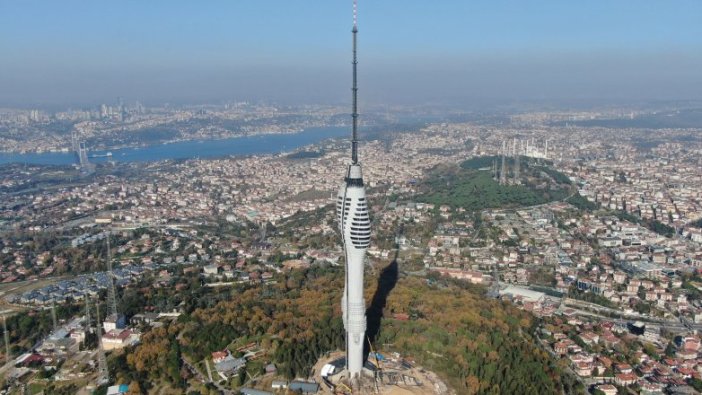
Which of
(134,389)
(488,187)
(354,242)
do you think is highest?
(354,242)

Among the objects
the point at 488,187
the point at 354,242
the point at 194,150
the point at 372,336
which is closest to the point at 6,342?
the point at 372,336

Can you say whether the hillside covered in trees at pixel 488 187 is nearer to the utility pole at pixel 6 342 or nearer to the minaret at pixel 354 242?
the minaret at pixel 354 242

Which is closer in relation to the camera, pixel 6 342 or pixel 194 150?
pixel 6 342

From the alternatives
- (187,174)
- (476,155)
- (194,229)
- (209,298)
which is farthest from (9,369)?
(476,155)

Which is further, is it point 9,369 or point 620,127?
point 620,127

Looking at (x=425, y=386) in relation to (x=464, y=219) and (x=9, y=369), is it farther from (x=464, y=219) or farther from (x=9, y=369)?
(x=464, y=219)

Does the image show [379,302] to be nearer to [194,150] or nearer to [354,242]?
[354,242]

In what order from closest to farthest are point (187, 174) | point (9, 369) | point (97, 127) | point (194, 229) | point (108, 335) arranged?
point (9, 369), point (108, 335), point (194, 229), point (187, 174), point (97, 127)
